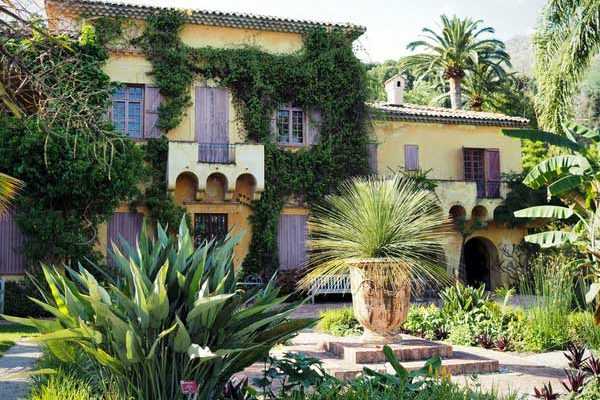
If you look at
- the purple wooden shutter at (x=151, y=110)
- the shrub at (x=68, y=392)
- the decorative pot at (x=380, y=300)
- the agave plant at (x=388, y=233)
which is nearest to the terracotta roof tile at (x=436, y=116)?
the purple wooden shutter at (x=151, y=110)

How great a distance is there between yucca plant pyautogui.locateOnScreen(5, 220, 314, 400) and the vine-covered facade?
13354mm

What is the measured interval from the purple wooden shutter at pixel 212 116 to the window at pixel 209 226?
2236 mm

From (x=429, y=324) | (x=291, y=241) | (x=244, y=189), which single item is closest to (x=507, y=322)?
(x=429, y=324)

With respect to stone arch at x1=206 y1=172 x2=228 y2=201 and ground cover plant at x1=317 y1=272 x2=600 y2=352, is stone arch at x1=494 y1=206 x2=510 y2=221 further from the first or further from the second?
ground cover plant at x1=317 y1=272 x2=600 y2=352

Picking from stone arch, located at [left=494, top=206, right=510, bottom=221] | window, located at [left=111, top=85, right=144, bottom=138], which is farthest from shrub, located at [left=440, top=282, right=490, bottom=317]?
stone arch, located at [left=494, top=206, right=510, bottom=221]

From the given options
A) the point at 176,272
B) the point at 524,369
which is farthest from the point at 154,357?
the point at 524,369

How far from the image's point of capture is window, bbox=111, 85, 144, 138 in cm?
1808

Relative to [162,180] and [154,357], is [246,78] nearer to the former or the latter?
[162,180]

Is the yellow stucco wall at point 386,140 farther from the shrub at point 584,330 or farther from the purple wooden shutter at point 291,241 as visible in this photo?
the shrub at point 584,330

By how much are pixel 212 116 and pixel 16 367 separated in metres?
12.1

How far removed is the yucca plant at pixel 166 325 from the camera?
12.4 ft

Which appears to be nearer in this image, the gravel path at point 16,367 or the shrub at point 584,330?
the gravel path at point 16,367

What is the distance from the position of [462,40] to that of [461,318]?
21.4 m

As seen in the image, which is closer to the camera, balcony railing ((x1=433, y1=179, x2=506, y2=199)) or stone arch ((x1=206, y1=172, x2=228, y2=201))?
stone arch ((x1=206, y1=172, x2=228, y2=201))
